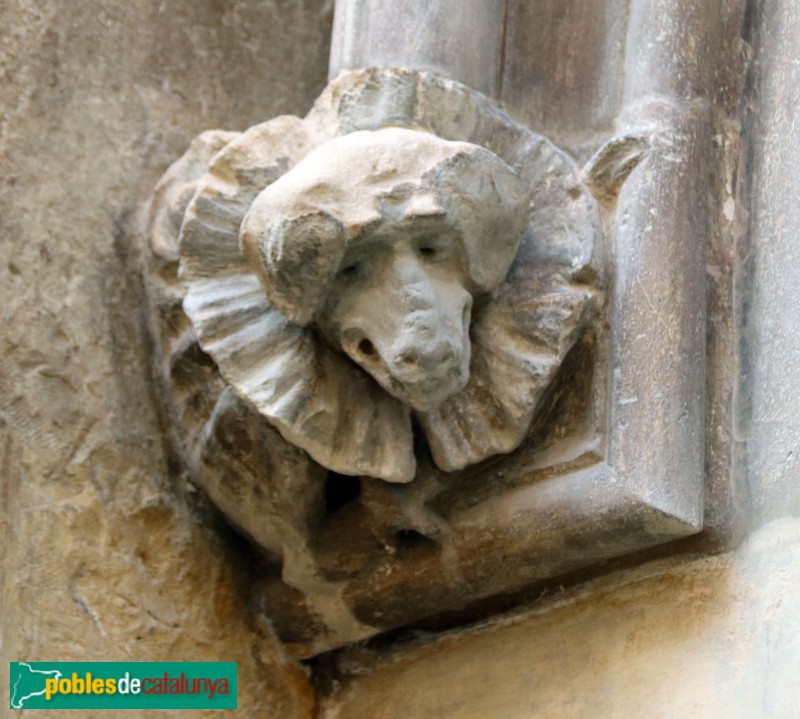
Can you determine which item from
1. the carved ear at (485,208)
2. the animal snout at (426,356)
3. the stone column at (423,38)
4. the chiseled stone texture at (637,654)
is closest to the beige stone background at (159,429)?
the chiseled stone texture at (637,654)

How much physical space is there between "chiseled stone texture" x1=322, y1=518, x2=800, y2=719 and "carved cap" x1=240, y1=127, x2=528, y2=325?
0.36 metres

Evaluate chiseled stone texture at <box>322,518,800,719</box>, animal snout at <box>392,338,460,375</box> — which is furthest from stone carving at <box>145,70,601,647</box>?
chiseled stone texture at <box>322,518,800,719</box>

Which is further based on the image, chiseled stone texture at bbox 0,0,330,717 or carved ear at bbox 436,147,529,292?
chiseled stone texture at bbox 0,0,330,717

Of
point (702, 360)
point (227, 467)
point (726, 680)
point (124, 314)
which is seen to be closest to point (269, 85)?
point (124, 314)

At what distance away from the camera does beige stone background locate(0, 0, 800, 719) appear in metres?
1.86

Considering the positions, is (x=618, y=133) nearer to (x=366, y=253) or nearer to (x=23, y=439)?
(x=366, y=253)

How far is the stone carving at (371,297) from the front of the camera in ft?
5.75

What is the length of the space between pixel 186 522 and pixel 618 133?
609 mm

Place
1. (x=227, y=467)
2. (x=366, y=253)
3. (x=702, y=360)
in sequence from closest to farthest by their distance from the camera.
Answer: (x=366, y=253) < (x=702, y=360) < (x=227, y=467)

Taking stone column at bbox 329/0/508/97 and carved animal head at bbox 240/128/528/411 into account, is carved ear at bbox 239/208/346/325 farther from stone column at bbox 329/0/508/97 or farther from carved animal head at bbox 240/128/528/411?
stone column at bbox 329/0/508/97

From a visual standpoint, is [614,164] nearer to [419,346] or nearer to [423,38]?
[423,38]

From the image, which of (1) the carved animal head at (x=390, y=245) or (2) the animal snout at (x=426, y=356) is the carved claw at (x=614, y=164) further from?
(2) the animal snout at (x=426, y=356)

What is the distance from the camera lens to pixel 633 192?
1.92 metres

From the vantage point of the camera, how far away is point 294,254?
69.0 inches
